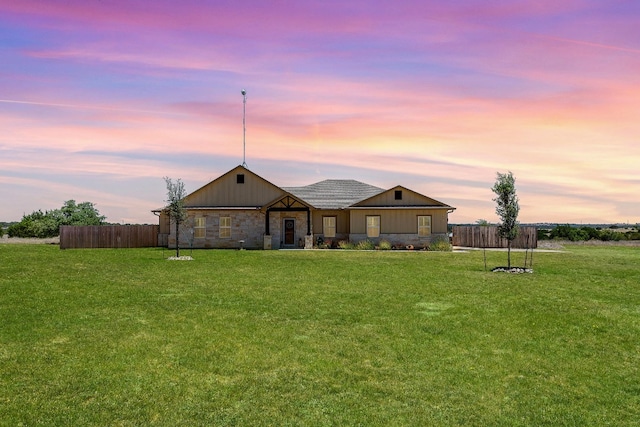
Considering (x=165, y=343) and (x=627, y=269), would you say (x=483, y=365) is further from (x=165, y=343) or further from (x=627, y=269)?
(x=627, y=269)

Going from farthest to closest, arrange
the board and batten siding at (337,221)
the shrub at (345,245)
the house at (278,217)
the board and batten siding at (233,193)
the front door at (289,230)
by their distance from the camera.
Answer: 1. the board and batten siding at (337,221)
2. the board and batten siding at (233,193)
3. the front door at (289,230)
4. the house at (278,217)
5. the shrub at (345,245)

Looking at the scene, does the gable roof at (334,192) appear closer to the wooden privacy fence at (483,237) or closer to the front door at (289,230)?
the front door at (289,230)

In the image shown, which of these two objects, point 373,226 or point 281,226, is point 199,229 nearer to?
point 281,226

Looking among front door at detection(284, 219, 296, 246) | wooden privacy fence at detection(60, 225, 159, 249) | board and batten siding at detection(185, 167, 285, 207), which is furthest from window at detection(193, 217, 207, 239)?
front door at detection(284, 219, 296, 246)

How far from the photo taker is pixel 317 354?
9641mm

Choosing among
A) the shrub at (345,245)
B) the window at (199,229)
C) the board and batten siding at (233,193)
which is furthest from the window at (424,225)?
the window at (199,229)

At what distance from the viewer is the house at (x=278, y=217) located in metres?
41.3

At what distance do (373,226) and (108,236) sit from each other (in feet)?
75.0

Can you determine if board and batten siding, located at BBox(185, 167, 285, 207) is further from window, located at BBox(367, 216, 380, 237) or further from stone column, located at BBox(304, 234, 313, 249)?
window, located at BBox(367, 216, 380, 237)

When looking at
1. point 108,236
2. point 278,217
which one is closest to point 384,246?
point 278,217

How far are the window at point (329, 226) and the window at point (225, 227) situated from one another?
8.00 meters

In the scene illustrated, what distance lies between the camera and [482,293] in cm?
1669

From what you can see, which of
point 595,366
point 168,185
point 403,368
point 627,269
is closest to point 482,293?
point 595,366

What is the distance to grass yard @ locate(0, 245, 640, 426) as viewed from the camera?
7277mm
